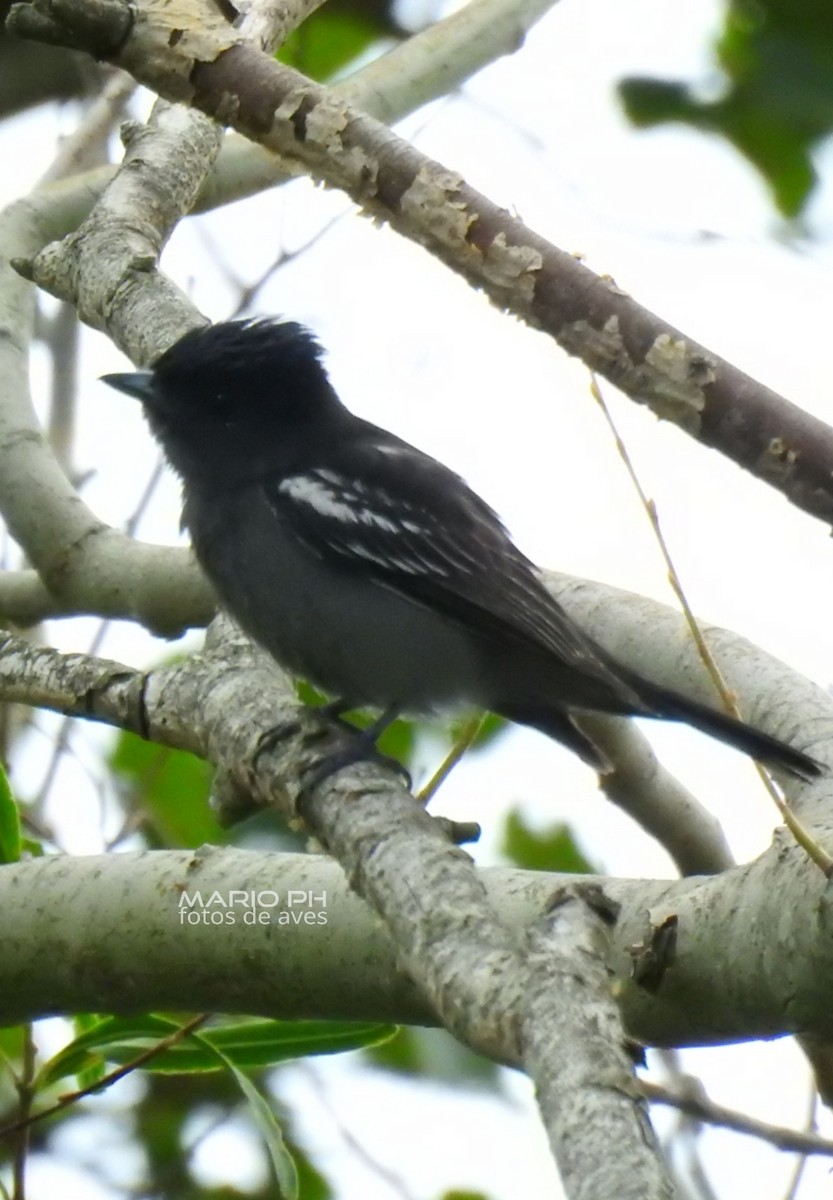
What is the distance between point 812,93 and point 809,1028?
2.83 m

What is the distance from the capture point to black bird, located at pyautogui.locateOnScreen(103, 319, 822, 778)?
4.18 m

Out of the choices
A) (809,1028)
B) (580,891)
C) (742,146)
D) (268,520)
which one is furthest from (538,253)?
(742,146)

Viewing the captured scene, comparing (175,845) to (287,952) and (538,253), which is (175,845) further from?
A: (538,253)

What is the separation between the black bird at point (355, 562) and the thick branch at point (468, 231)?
1.22m

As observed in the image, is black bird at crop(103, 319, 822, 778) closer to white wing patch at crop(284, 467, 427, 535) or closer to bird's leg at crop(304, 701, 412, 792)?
white wing patch at crop(284, 467, 427, 535)

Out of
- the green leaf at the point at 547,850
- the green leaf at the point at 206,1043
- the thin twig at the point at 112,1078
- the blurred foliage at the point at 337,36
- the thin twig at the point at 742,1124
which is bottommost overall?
the thin twig at the point at 742,1124

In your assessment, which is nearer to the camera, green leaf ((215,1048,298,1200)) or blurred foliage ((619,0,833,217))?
green leaf ((215,1048,298,1200))

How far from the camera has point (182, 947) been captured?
3098 mm

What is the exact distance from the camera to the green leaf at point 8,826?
391 centimetres

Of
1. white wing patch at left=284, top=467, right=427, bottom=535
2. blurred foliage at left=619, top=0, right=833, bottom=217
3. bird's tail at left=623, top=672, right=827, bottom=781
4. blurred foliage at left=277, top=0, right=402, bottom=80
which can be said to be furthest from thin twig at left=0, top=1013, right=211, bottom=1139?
blurred foliage at left=277, top=0, right=402, bottom=80

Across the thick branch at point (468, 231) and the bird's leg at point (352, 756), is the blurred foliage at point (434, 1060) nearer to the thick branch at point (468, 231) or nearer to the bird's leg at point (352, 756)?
the bird's leg at point (352, 756)

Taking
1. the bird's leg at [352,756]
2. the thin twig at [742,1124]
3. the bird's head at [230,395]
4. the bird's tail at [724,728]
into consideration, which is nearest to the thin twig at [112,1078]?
the bird's leg at [352,756]

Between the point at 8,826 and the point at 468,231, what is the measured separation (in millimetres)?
1992

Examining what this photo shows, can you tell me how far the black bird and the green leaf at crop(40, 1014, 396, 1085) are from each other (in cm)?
87
